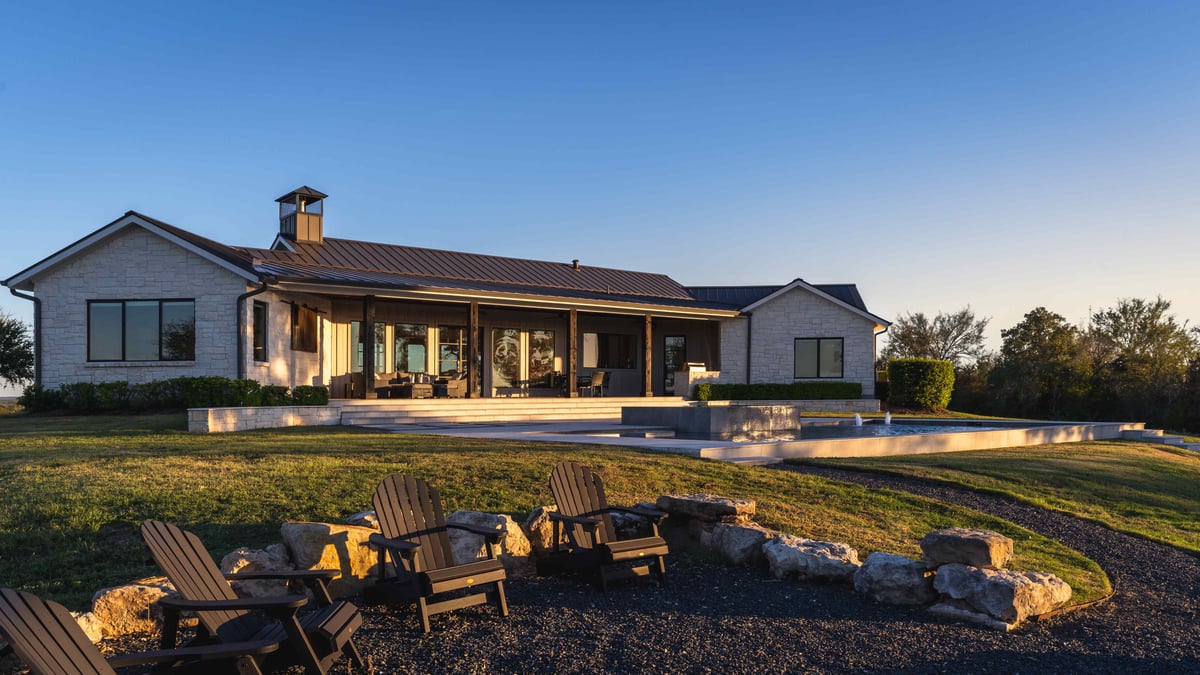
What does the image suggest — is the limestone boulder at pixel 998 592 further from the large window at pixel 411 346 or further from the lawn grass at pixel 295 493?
the large window at pixel 411 346

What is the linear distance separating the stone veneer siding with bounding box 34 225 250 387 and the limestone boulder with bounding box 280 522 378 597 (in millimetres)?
12572

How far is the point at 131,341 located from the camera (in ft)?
55.2

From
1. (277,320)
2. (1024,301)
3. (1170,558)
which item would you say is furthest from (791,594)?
(1024,301)

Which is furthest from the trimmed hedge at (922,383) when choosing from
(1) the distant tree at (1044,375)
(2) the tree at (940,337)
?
(2) the tree at (940,337)

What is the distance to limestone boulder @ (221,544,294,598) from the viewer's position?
191 inches

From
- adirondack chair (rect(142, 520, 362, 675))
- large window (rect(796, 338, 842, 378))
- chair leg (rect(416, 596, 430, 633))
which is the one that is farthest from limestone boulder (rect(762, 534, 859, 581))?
large window (rect(796, 338, 842, 378))

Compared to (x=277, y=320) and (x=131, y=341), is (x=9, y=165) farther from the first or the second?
(x=277, y=320)

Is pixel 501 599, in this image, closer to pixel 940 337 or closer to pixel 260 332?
pixel 260 332

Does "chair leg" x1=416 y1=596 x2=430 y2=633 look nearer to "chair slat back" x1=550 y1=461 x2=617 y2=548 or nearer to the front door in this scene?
"chair slat back" x1=550 y1=461 x2=617 y2=548

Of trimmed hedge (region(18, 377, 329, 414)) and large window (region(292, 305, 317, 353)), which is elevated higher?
large window (region(292, 305, 317, 353))

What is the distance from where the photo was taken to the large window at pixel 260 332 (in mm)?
16848

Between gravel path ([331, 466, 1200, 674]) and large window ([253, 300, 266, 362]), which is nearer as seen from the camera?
gravel path ([331, 466, 1200, 674])

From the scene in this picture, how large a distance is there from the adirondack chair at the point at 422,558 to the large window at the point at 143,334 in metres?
13.6

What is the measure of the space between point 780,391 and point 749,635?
68.2ft
